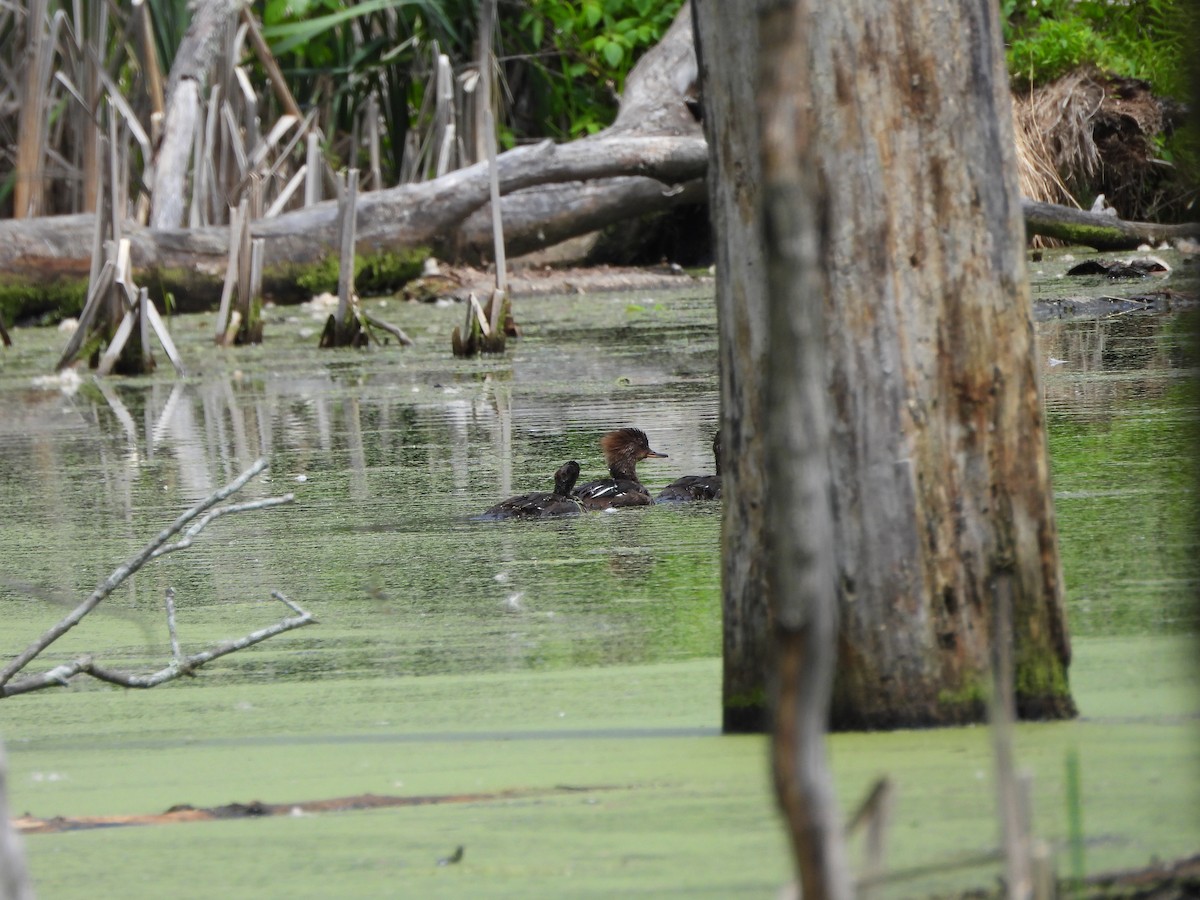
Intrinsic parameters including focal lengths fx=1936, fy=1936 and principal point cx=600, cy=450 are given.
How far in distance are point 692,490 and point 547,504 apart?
457mm

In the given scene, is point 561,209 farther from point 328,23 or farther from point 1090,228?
Result: point 1090,228

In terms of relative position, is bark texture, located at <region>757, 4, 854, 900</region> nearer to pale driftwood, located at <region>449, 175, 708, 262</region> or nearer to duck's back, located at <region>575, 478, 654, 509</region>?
duck's back, located at <region>575, 478, 654, 509</region>

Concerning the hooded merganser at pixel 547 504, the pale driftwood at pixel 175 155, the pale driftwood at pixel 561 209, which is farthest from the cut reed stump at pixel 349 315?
the hooded merganser at pixel 547 504

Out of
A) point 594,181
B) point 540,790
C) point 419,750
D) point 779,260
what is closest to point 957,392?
point 540,790

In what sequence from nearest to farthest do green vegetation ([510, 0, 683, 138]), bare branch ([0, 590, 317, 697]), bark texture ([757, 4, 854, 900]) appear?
bark texture ([757, 4, 854, 900]), bare branch ([0, 590, 317, 697]), green vegetation ([510, 0, 683, 138])

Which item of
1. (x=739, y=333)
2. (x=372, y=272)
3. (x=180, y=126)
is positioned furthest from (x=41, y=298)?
(x=739, y=333)

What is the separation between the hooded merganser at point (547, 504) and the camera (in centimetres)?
543

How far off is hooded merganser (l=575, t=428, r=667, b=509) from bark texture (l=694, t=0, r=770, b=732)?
8.61ft

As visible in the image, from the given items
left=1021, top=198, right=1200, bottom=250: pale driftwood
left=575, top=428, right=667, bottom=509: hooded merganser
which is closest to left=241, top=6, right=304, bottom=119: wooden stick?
left=1021, top=198, right=1200, bottom=250: pale driftwood

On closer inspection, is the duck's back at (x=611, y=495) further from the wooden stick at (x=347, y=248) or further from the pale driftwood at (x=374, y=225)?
the pale driftwood at (x=374, y=225)

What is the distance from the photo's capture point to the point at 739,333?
2848 millimetres

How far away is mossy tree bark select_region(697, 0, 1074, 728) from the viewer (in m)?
2.75

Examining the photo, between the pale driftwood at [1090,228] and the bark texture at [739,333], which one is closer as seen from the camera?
the bark texture at [739,333]

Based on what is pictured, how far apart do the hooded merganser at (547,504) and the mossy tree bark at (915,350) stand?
8.76 feet
